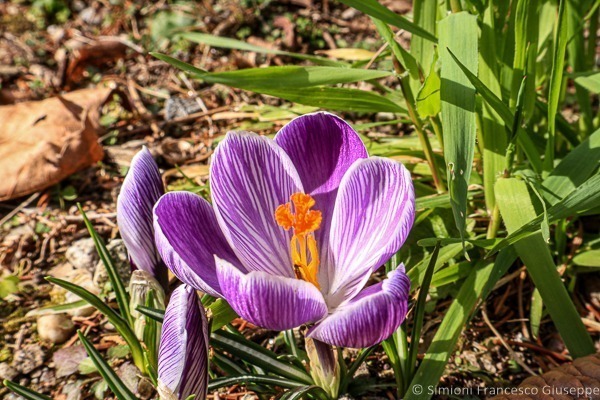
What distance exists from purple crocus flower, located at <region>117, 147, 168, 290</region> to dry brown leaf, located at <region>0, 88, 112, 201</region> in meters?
1.05

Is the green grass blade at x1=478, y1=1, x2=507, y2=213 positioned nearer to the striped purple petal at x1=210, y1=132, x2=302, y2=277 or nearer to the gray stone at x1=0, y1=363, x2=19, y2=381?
the striped purple petal at x1=210, y1=132, x2=302, y2=277

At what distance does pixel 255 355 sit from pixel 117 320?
1.19 ft

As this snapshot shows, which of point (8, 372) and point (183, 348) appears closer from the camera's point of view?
point (183, 348)

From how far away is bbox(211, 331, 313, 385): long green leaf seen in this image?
1336 mm

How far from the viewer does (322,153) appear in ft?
4.29

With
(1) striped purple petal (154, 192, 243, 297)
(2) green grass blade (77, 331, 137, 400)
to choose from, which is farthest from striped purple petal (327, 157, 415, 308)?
(2) green grass blade (77, 331, 137, 400)

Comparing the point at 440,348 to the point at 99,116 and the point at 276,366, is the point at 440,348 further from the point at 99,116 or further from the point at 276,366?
the point at 99,116

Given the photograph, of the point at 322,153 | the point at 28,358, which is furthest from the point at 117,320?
the point at 322,153

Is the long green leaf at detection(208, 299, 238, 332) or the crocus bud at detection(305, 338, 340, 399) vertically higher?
the long green leaf at detection(208, 299, 238, 332)

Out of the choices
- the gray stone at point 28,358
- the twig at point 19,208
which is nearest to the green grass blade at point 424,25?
the gray stone at point 28,358

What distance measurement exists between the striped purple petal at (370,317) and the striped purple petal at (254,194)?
0.83ft

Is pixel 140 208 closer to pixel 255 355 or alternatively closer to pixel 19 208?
pixel 255 355

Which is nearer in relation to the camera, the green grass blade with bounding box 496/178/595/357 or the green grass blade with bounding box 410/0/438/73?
the green grass blade with bounding box 496/178/595/357

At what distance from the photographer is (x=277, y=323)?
1021mm
